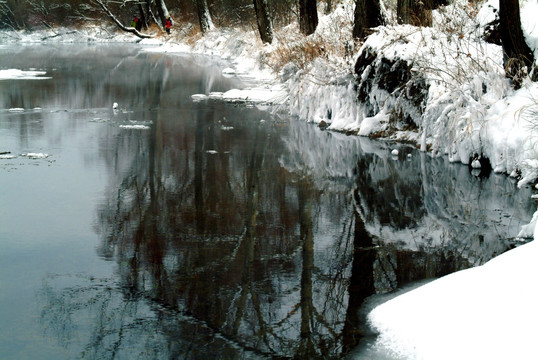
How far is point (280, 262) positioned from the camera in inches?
257

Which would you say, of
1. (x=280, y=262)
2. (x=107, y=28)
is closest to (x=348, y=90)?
(x=280, y=262)

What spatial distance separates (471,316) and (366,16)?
1109 centimetres

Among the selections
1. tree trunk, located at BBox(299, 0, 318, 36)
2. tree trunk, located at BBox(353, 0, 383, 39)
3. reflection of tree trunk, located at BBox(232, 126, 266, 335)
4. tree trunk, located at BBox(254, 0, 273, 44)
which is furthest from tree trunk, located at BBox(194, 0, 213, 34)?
reflection of tree trunk, located at BBox(232, 126, 266, 335)

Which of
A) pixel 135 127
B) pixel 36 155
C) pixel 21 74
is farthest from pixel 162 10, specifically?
pixel 36 155

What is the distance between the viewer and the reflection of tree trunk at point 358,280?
511 centimetres

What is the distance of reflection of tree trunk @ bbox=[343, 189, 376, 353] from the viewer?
201 inches

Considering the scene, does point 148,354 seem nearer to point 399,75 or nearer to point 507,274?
point 507,274

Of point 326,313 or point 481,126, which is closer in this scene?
point 326,313

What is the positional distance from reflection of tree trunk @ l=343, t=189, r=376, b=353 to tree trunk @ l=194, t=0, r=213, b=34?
31.1 m

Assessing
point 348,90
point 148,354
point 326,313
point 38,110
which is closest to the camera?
point 148,354

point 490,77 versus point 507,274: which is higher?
point 490,77

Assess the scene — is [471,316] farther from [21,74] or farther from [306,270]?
[21,74]

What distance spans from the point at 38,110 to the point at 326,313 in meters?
11.6

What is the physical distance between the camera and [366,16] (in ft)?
48.7
